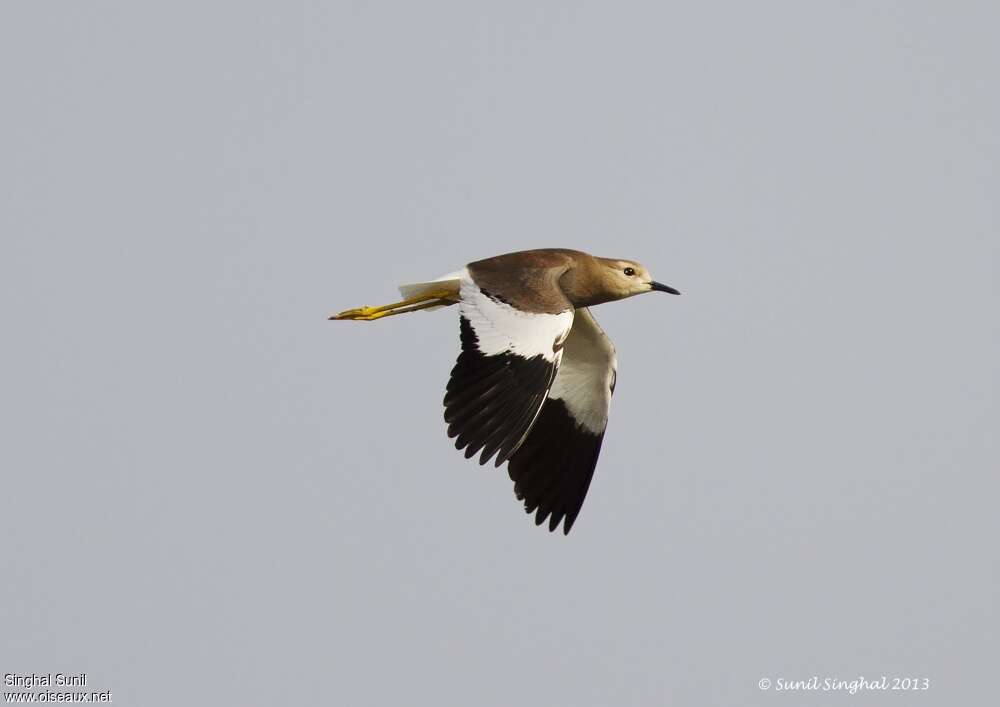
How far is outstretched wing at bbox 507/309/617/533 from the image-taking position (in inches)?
533

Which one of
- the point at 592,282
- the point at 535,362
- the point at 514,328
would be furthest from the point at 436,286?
the point at 535,362

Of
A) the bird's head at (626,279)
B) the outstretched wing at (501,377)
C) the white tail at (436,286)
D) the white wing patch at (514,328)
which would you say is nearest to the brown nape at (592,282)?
the bird's head at (626,279)

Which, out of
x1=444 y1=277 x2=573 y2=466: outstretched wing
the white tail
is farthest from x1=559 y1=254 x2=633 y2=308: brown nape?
x1=444 y1=277 x2=573 y2=466: outstretched wing

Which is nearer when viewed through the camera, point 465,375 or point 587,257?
point 465,375

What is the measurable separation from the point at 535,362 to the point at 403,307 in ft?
8.26

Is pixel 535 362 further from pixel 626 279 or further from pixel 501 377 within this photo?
pixel 626 279

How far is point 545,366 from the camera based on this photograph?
11.4 meters

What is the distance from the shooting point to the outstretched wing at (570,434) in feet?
44.4

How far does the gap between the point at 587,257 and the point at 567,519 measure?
2.24m

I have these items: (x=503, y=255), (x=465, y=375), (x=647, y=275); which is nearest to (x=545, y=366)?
(x=465, y=375)

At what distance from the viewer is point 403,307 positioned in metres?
13.7

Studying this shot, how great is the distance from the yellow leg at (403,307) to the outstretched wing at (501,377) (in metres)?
1.51

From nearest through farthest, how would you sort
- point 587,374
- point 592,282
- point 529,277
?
point 529,277
point 592,282
point 587,374

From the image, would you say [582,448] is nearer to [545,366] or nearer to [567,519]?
[567,519]
